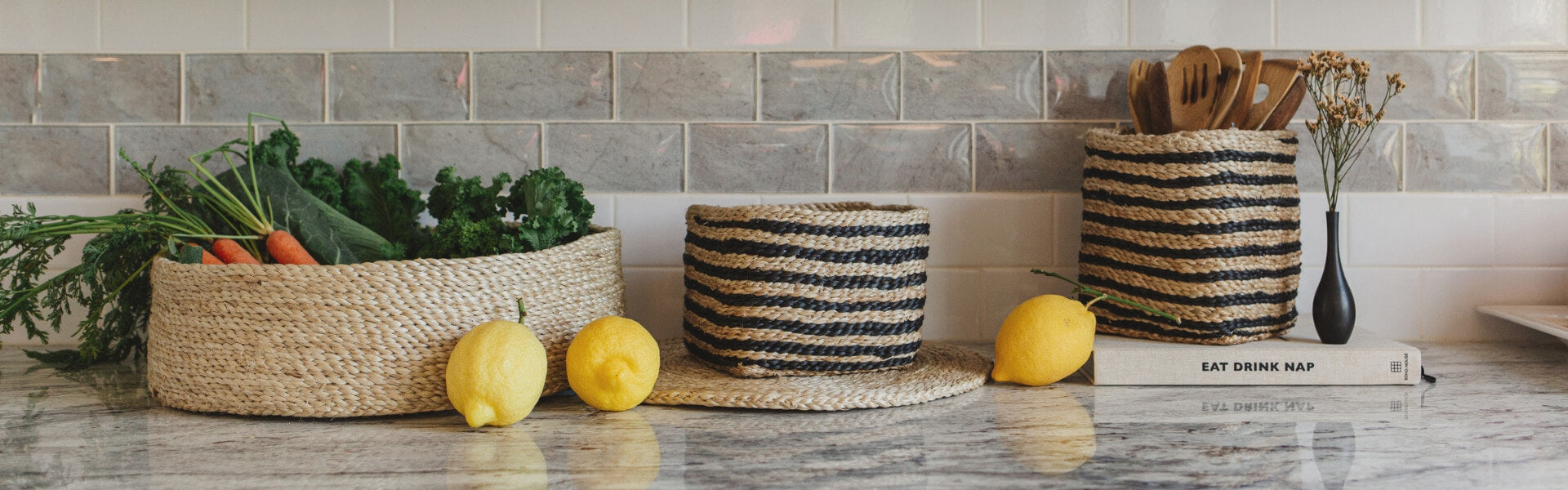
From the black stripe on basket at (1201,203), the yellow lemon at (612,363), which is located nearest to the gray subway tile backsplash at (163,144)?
the yellow lemon at (612,363)

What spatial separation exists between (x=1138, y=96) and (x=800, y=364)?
490 mm

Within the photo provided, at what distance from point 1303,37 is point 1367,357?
411 mm

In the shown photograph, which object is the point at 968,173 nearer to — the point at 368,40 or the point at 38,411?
the point at 368,40

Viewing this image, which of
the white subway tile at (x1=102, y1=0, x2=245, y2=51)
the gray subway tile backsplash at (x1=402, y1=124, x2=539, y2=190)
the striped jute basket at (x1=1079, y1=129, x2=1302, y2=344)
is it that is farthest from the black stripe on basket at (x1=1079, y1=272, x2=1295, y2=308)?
the white subway tile at (x1=102, y1=0, x2=245, y2=51)

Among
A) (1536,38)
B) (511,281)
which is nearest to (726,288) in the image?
(511,281)

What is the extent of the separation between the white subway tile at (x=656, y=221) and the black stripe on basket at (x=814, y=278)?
25 cm

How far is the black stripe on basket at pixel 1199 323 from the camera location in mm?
907

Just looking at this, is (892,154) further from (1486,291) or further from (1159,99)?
(1486,291)

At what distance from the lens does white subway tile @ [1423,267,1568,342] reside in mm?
1114

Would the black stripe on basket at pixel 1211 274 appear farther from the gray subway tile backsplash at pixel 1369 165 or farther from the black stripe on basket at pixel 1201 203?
the gray subway tile backsplash at pixel 1369 165

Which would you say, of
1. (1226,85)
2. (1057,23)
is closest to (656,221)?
(1057,23)

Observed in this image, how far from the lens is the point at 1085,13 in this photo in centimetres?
110

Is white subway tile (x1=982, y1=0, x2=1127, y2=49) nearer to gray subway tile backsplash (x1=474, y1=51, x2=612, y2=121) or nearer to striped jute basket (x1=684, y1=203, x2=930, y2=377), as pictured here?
striped jute basket (x1=684, y1=203, x2=930, y2=377)

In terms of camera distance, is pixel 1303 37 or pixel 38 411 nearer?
pixel 38 411
